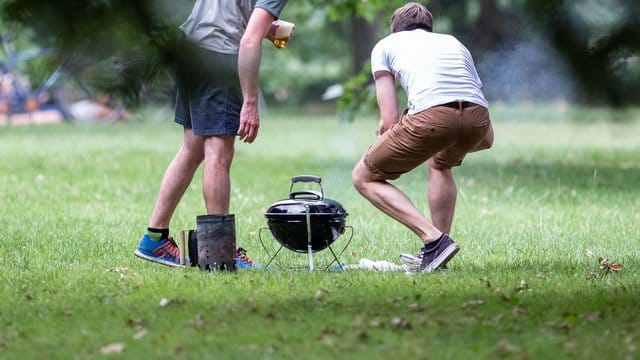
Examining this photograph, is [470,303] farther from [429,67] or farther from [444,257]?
[429,67]

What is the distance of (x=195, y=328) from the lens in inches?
210

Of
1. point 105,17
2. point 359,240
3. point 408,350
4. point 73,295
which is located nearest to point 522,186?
point 359,240

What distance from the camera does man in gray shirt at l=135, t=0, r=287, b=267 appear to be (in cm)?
539

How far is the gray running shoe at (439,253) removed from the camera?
6.88m

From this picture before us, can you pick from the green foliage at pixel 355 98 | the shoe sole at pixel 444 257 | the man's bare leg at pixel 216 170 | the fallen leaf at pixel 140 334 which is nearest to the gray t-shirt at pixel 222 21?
the man's bare leg at pixel 216 170

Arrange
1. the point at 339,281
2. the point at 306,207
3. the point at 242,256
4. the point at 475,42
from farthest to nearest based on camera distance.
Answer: the point at 242,256 → the point at 306,207 → the point at 339,281 → the point at 475,42

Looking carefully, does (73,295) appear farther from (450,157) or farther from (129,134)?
(129,134)

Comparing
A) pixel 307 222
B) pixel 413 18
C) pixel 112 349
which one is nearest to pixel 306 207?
pixel 307 222

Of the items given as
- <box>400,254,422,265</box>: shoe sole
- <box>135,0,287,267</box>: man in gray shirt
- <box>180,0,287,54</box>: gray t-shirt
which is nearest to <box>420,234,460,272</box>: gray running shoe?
<box>400,254,422,265</box>: shoe sole

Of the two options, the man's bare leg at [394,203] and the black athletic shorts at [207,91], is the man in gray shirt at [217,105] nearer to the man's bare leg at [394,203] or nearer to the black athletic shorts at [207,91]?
the black athletic shorts at [207,91]

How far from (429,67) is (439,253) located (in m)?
0.97

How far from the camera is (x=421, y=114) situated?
688 cm

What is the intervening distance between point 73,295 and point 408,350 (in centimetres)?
199

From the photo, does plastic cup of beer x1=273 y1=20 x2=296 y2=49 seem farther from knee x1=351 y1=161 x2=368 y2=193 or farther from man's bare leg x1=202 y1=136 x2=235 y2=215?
knee x1=351 y1=161 x2=368 y2=193
